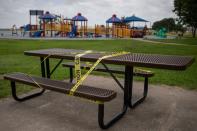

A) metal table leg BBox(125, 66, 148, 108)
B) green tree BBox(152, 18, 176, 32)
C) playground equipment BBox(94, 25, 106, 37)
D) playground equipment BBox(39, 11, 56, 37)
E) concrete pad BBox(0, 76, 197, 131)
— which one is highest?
green tree BBox(152, 18, 176, 32)

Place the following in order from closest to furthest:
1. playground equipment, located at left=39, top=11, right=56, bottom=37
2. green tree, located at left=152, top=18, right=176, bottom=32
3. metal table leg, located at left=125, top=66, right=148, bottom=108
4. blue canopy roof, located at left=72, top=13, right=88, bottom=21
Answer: metal table leg, located at left=125, top=66, right=148, bottom=108
playground equipment, located at left=39, top=11, right=56, bottom=37
blue canopy roof, located at left=72, top=13, right=88, bottom=21
green tree, located at left=152, top=18, right=176, bottom=32

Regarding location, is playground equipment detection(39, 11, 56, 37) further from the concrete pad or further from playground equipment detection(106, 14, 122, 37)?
the concrete pad

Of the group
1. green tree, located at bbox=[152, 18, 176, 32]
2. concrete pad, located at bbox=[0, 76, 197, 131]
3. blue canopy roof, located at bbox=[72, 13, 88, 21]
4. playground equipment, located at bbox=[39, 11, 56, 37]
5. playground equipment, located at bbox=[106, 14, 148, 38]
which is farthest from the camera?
green tree, located at bbox=[152, 18, 176, 32]

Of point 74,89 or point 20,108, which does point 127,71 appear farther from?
point 20,108

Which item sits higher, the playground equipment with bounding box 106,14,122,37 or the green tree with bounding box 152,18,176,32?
the green tree with bounding box 152,18,176,32

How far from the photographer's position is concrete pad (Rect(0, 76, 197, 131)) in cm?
358

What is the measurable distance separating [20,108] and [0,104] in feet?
1.36

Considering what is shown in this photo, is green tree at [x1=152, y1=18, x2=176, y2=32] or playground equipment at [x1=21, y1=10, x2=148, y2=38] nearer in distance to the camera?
playground equipment at [x1=21, y1=10, x2=148, y2=38]

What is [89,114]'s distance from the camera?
13.2ft

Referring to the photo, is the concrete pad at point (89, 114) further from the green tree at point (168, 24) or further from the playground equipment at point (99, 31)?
the green tree at point (168, 24)

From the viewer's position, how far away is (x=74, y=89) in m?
3.51

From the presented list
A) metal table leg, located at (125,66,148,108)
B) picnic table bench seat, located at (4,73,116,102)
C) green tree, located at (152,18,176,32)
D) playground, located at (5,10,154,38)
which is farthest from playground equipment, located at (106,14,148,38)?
green tree, located at (152,18,176,32)

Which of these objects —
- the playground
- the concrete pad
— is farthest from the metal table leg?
the playground

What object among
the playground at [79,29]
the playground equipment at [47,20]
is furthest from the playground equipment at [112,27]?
the playground equipment at [47,20]
